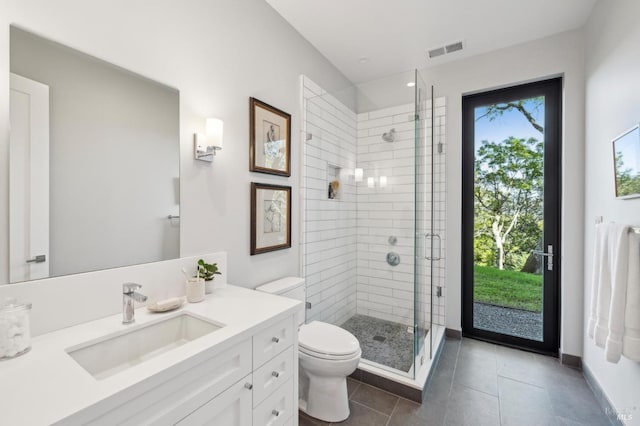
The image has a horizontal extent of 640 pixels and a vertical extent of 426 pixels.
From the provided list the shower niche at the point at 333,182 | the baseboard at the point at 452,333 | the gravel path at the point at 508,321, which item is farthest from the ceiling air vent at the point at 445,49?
the baseboard at the point at 452,333

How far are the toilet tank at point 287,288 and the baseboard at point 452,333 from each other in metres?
→ 1.62

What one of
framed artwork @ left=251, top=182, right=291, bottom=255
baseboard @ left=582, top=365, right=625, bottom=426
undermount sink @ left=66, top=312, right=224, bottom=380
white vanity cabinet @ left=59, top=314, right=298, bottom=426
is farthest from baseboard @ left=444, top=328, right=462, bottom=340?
undermount sink @ left=66, top=312, right=224, bottom=380

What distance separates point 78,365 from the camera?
2.71 ft

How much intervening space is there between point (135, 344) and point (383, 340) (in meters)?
1.96

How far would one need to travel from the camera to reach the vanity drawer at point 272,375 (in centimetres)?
115

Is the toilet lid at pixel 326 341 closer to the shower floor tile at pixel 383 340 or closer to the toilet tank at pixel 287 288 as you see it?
the toilet tank at pixel 287 288

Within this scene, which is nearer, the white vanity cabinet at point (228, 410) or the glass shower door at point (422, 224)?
the white vanity cabinet at point (228, 410)

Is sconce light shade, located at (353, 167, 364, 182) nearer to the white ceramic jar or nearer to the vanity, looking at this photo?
the vanity

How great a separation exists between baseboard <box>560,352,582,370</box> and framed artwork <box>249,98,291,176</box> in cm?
279

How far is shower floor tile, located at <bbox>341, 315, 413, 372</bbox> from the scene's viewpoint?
7.20 ft

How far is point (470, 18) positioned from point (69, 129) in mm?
2713

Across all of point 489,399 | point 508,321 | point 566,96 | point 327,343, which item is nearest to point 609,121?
point 566,96

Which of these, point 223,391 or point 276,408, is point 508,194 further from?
point 223,391

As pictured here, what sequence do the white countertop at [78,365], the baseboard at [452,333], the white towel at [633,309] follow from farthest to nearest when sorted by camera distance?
the baseboard at [452,333] < the white towel at [633,309] < the white countertop at [78,365]
